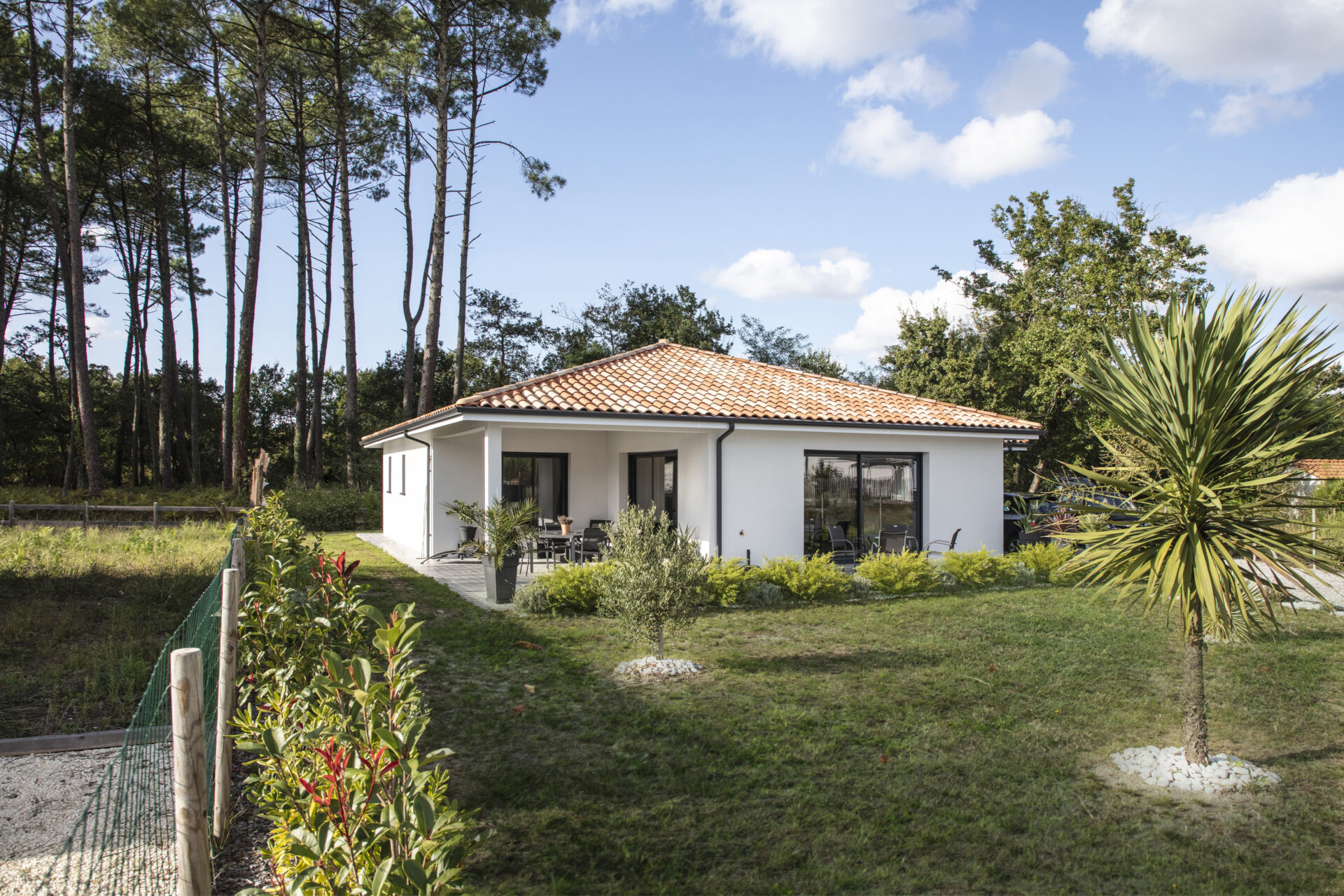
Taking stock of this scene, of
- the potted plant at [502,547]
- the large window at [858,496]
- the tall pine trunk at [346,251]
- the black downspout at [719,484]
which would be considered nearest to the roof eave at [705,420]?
the black downspout at [719,484]

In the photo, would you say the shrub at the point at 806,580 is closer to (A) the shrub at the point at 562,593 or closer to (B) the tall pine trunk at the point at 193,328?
(A) the shrub at the point at 562,593

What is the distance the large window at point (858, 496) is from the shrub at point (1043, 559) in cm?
189

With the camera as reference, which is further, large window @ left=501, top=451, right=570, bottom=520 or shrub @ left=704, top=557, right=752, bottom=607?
large window @ left=501, top=451, right=570, bottom=520

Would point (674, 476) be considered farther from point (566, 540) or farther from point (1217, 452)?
point (1217, 452)

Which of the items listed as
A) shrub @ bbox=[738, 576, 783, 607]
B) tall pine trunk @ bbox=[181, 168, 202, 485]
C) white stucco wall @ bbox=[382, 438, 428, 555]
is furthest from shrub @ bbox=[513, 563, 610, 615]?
tall pine trunk @ bbox=[181, 168, 202, 485]

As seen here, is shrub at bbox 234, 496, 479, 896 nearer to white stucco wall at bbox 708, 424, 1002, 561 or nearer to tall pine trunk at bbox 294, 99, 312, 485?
white stucco wall at bbox 708, 424, 1002, 561

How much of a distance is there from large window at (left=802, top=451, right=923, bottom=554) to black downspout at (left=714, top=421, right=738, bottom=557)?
1654mm

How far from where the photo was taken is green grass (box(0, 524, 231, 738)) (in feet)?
19.8

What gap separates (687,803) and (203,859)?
256 centimetres

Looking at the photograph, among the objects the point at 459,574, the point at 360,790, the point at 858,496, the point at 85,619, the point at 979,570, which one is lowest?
the point at 459,574

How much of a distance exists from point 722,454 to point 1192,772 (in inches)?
352

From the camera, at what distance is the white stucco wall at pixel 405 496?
17531 mm

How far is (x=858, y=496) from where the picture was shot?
1459 centimetres

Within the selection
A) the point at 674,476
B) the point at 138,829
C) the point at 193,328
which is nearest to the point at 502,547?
the point at 674,476
